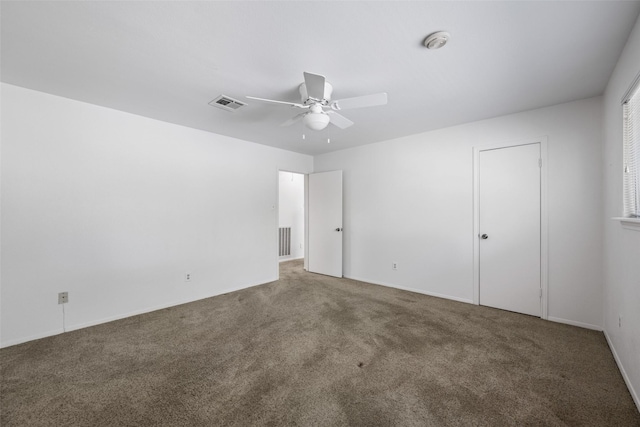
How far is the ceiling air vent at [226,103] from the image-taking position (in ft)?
8.66

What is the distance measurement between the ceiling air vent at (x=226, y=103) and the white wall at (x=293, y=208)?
3.62 meters

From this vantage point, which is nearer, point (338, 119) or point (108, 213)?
point (338, 119)

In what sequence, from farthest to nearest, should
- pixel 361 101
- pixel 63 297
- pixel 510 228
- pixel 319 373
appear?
pixel 510 228 < pixel 63 297 < pixel 361 101 < pixel 319 373

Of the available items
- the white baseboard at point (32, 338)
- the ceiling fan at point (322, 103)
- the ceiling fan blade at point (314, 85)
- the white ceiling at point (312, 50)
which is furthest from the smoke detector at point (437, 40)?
the white baseboard at point (32, 338)

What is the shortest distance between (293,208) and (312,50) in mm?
5037

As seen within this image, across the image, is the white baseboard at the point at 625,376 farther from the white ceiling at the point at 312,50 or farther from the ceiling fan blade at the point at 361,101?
the ceiling fan blade at the point at 361,101

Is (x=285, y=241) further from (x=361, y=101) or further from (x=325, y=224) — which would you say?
(x=361, y=101)

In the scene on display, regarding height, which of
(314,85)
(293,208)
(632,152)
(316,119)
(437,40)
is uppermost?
(437,40)

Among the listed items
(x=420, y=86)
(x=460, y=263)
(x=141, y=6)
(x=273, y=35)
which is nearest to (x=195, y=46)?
(x=141, y=6)

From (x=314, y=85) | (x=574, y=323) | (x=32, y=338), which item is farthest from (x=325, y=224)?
(x=32, y=338)

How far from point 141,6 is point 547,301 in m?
4.53

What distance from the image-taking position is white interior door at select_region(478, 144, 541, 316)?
9.86ft

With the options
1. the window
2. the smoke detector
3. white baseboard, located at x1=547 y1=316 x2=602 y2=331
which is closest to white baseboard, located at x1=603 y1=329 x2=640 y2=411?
white baseboard, located at x1=547 y1=316 x2=602 y2=331

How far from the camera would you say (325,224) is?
507cm
